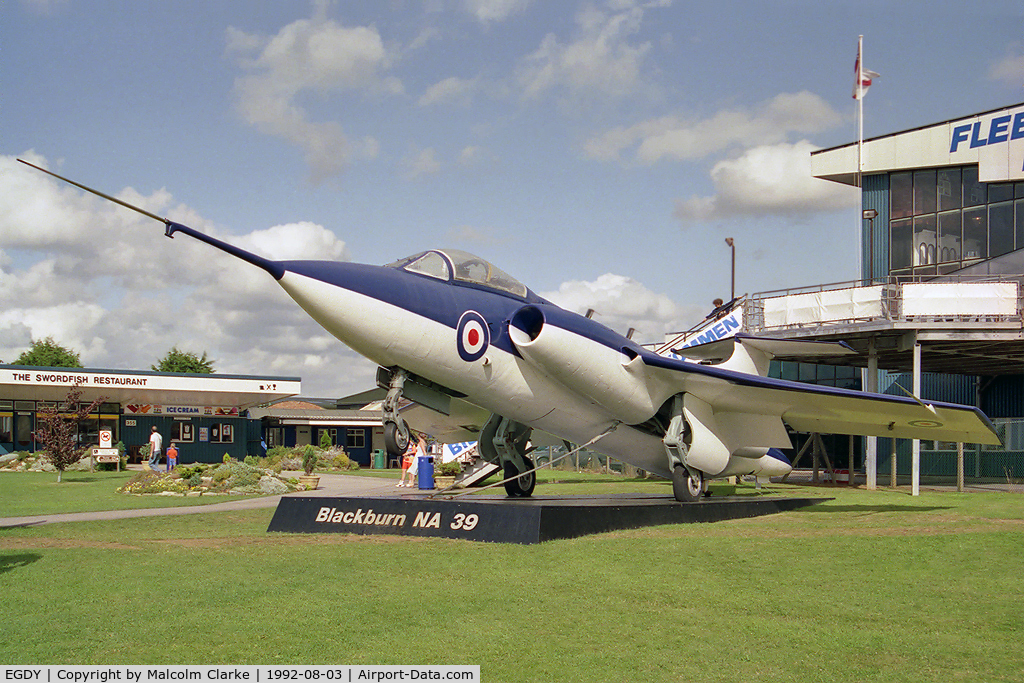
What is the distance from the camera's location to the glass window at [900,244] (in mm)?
35031

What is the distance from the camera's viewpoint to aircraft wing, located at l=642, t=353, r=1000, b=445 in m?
13.5

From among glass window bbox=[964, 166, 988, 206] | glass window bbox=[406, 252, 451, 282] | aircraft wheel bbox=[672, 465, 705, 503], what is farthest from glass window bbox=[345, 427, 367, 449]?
glass window bbox=[406, 252, 451, 282]

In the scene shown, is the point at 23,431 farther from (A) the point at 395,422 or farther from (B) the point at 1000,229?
(B) the point at 1000,229

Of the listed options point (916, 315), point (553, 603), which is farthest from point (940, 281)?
point (553, 603)

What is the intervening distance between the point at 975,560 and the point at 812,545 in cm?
A: 192

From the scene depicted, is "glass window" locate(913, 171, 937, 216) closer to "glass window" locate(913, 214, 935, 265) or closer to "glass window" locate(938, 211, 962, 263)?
"glass window" locate(913, 214, 935, 265)

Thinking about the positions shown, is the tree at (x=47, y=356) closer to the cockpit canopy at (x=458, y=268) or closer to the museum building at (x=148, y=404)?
the museum building at (x=148, y=404)

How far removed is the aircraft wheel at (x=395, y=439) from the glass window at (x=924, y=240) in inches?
1221

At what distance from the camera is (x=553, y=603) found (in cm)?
748

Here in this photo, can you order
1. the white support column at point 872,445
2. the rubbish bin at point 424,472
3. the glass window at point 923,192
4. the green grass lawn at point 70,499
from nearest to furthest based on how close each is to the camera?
the green grass lawn at point 70,499, the rubbish bin at point 424,472, the white support column at point 872,445, the glass window at point 923,192

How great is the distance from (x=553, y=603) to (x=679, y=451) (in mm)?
6953

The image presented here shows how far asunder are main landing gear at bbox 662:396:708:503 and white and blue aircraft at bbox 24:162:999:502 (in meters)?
0.02

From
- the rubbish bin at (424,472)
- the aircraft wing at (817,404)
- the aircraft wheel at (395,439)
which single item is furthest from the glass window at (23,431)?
the aircraft wing at (817,404)

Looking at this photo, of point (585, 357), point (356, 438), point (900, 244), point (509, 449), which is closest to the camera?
point (585, 357)
